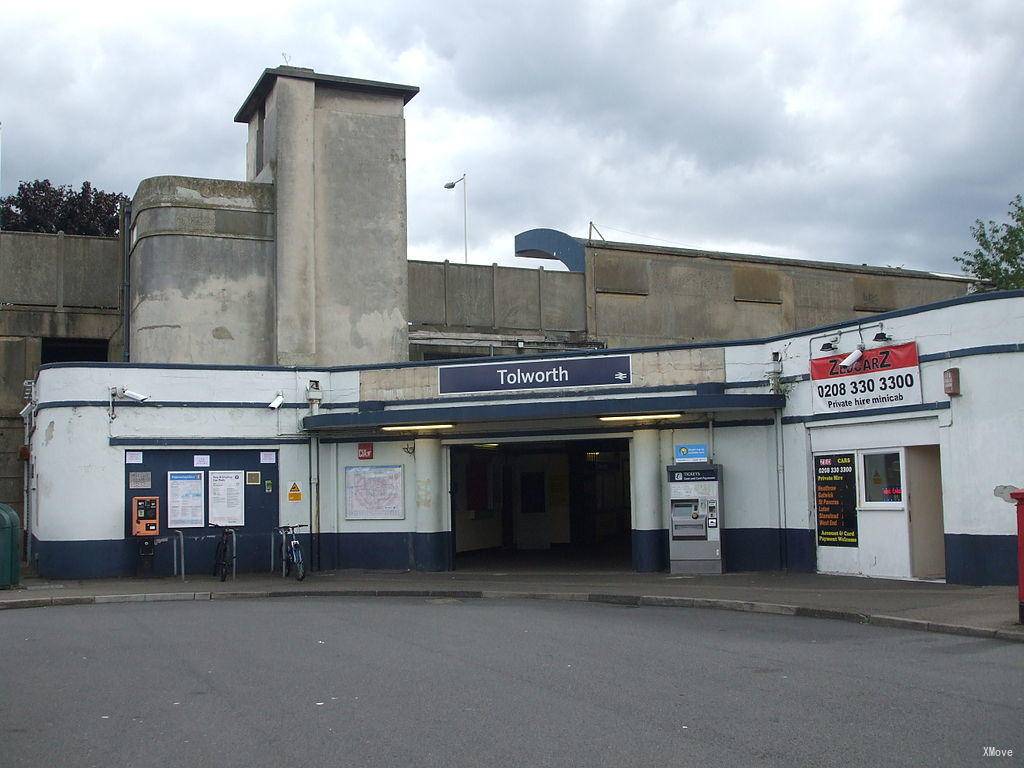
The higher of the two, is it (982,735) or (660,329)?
(660,329)

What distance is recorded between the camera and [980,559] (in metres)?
16.8

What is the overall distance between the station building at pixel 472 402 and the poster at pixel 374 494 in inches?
1.9

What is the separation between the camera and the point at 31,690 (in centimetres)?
1018

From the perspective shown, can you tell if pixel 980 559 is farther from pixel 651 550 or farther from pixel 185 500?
pixel 185 500

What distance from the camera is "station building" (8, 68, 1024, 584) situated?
18.4 m

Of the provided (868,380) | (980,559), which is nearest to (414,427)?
(868,380)

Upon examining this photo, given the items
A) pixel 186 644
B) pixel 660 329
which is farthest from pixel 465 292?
pixel 186 644

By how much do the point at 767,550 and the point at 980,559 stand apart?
454 centimetres

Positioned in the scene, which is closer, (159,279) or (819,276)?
(159,279)

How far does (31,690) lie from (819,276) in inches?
1250

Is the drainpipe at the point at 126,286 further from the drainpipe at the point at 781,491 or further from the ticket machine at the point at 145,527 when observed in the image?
the drainpipe at the point at 781,491

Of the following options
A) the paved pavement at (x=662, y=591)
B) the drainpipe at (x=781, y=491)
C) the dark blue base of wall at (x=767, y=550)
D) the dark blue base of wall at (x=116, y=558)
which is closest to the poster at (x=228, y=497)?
the dark blue base of wall at (x=116, y=558)

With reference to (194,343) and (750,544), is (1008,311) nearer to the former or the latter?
(750,544)

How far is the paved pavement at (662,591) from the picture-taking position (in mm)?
14094
